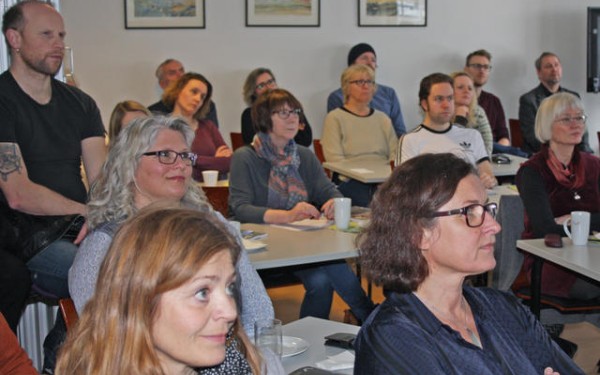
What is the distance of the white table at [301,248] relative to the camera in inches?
138

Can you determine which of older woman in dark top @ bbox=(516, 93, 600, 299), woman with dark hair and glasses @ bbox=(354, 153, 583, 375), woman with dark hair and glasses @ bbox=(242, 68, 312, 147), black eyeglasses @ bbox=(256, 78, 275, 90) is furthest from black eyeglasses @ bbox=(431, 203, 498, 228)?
black eyeglasses @ bbox=(256, 78, 275, 90)

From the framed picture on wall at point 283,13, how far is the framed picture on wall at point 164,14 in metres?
0.49

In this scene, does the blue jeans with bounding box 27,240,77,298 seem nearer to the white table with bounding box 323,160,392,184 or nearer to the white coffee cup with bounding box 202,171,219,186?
the white coffee cup with bounding box 202,171,219,186

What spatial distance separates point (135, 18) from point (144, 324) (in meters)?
6.61

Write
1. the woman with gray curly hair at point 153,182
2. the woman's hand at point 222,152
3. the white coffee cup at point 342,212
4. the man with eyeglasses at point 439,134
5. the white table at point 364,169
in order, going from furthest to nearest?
the woman's hand at point 222,152
the white table at point 364,169
the man with eyeglasses at point 439,134
the white coffee cup at point 342,212
the woman with gray curly hair at point 153,182


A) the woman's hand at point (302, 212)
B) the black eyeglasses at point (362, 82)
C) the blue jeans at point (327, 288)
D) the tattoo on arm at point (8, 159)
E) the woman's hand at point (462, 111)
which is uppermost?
the black eyeglasses at point (362, 82)

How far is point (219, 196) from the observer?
4.63 metres

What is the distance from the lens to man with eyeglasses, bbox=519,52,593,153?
8.30m

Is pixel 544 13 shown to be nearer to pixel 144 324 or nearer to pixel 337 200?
pixel 337 200

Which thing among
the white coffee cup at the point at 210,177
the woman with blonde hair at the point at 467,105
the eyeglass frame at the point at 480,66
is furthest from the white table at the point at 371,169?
the eyeglass frame at the point at 480,66

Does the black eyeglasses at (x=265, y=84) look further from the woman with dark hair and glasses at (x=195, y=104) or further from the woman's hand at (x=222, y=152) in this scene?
the woman's hand at (x=222, y=152)

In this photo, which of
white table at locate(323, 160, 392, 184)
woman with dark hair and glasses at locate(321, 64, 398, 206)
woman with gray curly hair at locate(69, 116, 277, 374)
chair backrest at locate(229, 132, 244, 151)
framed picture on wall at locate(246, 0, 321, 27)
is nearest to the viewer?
woman with gray curly hair at locate(69, 116, 277, 374)

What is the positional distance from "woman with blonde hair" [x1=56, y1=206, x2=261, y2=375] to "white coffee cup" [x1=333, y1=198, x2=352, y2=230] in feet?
8.08

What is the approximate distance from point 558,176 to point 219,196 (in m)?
1.78
